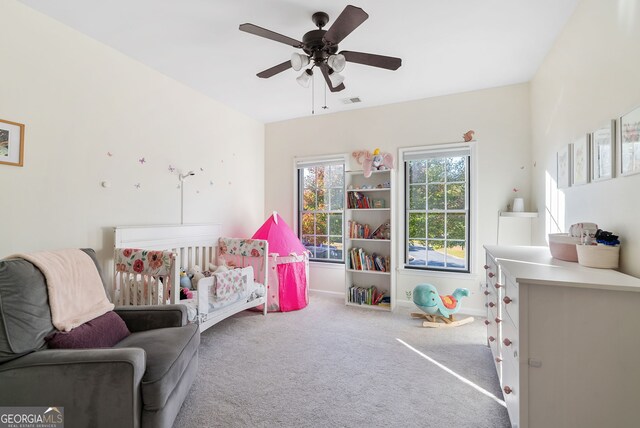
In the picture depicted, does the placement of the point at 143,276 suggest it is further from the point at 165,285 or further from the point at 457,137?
the point at 457,137

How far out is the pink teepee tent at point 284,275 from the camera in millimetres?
3570

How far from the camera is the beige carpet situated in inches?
67.6

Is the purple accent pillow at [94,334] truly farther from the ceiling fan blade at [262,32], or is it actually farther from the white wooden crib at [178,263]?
the ceiling fan blade at [262,32]

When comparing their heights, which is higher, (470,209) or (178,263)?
(470,209)

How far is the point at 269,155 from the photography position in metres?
4.67

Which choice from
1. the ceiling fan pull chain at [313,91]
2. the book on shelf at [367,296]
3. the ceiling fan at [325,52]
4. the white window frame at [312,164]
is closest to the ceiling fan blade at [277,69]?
the ceiling fan at [325,52]

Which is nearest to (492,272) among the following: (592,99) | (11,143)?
(592,99)

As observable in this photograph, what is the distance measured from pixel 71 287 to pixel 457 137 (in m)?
3.86

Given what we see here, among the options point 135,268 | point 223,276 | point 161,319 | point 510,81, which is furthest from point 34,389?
point 510,81

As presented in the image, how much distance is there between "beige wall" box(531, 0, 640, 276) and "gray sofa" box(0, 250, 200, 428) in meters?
2.43

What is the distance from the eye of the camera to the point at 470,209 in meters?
3.47

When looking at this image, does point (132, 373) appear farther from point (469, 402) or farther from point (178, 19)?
point (178, 19)

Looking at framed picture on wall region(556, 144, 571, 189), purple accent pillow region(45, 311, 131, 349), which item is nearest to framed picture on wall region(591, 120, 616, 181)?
framed picture on wall region(556, 144, 571, 189)

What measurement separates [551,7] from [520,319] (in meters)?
2.21
